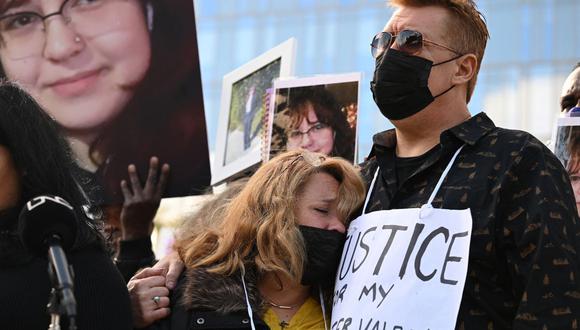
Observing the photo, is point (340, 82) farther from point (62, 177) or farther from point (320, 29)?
point (320, 29)

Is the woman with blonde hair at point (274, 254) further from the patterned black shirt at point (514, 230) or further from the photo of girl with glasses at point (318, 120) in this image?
the photo of girl with glasses at point (318, 120)

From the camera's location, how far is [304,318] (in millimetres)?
4762

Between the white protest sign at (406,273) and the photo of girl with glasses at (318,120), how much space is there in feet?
3.77

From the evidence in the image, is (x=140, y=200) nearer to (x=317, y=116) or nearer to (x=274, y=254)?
(x=317, y=116)

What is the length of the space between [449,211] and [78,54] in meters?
2.40

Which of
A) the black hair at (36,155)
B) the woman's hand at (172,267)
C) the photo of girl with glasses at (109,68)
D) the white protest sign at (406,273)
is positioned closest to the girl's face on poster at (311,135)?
the photo of girl with glasses at (109,68)

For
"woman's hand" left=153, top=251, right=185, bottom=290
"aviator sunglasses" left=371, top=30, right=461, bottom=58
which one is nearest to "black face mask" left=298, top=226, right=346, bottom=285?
"woman's hand" left=153, top=251, right=185, bottom=290

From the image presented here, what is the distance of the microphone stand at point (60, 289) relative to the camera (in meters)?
3.45

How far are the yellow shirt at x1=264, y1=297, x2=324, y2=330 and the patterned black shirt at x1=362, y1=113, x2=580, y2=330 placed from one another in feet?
1.76

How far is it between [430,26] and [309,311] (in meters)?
1.03

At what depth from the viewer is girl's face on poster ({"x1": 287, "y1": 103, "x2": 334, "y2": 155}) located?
5746 millimetres

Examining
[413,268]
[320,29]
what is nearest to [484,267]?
[413,268]

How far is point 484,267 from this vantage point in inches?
170

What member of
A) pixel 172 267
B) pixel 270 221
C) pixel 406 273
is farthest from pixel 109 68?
pixel 406 273
